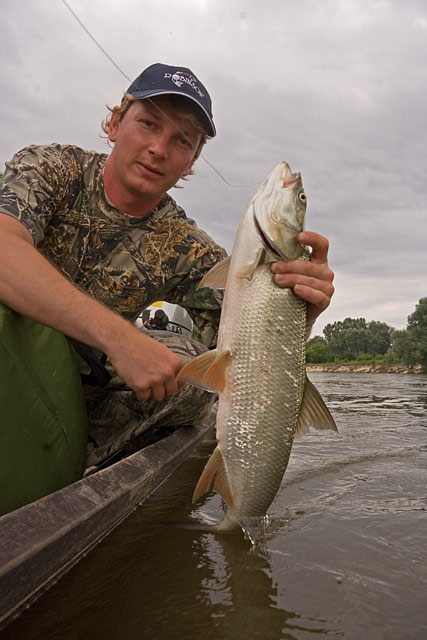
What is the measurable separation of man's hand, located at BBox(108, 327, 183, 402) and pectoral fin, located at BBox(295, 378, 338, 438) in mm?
715

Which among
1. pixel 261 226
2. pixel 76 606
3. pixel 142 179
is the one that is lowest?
pixel 76 606

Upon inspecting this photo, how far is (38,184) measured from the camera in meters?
3.23

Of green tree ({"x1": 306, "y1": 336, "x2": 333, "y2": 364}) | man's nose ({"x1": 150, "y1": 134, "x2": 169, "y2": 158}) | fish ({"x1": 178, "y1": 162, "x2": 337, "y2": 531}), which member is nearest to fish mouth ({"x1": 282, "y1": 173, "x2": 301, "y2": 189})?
fish ({"x1": 178, "y1": 162, "x2": 337, "y2": 531})

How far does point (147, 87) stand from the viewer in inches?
146

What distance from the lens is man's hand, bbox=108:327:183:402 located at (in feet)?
8.01

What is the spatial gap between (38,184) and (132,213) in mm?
869

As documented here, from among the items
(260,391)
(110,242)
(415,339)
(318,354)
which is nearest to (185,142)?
(110,242)

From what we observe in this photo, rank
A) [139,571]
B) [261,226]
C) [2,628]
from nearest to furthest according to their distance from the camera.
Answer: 1. [2,628]
2. [139,571]
3. [261,226]

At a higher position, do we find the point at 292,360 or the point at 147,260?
the point at 147,260

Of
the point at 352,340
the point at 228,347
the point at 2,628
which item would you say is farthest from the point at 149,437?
the point at 352,340

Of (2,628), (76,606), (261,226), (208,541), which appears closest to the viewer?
(2,628)

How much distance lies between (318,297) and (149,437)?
208cm

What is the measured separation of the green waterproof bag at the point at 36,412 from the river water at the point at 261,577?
42 centimetres

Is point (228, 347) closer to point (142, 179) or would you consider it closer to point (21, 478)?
point (21, 478)
